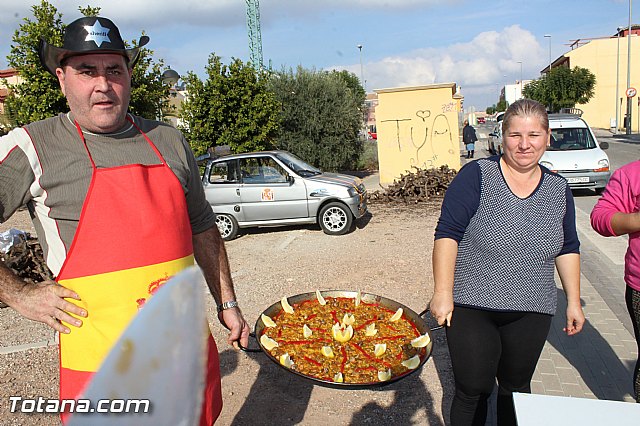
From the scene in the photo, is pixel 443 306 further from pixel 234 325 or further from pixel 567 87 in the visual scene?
pixel 567 87

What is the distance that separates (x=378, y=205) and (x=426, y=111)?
5.32 m

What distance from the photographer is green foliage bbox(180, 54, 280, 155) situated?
602 inches

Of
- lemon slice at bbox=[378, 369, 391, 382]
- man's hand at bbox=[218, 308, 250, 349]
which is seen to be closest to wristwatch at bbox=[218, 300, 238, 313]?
man's hand at bbox=[218, 308, 250, 349]

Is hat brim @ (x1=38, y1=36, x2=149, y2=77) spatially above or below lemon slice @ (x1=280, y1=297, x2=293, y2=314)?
above

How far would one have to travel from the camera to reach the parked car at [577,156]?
41.9 ft

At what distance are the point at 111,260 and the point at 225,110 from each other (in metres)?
14.3

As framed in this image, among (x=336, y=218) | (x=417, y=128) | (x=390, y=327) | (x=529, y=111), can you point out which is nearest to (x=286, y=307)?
(x=390, y=327)

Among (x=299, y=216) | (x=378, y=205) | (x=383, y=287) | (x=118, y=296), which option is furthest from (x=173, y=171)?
(x=378, y=205)

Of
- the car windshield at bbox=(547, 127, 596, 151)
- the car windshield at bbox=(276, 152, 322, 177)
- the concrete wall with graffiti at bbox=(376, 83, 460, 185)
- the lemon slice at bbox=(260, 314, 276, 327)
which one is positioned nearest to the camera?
the lemon slice at bbox=(260, 314, 276, 327)

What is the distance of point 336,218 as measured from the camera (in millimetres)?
10625

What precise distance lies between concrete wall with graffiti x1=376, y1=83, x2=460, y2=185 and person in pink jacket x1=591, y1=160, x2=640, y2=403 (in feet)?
48.7

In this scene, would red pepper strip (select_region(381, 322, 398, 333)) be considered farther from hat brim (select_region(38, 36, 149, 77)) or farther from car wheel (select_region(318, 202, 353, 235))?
car wheel (select_region(318, 202, 353, 235))

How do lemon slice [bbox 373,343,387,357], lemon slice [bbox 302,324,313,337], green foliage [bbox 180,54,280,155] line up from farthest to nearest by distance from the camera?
green foliage [bbox 180,54,280,155], lemon slice [bbox 302,324,313,337], lemon slice [bbox 373,343,387,357]

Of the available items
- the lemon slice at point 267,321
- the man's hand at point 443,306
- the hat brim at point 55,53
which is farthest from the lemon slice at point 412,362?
the hat brim at point 55,53
